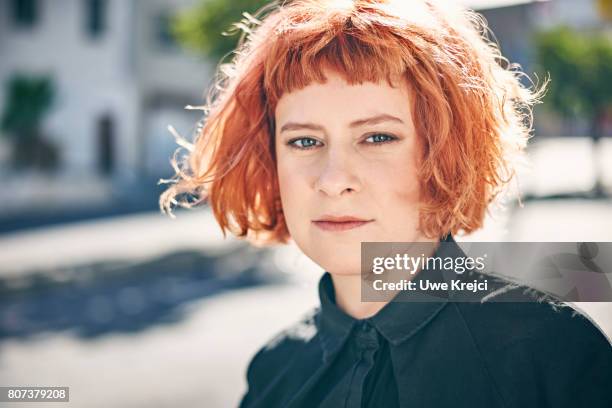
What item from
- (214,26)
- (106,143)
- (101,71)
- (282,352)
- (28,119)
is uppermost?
(101,71)

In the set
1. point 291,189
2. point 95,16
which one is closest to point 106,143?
point 95,16

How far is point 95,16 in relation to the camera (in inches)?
771

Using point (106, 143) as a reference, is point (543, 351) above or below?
below

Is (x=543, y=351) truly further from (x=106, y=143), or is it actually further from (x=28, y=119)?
(x=106, y=143)

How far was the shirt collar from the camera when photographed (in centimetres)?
137

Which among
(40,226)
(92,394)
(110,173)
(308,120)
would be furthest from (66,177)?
(308,120)

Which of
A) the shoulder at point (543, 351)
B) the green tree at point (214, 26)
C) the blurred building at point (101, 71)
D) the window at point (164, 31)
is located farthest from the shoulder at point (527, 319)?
the window at point (164, 31)

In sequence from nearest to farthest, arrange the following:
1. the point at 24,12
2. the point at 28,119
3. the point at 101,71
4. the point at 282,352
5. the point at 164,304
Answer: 1. the point at 282,352
2. the point at 164,304
3. the point at 28,119
4. the point at 101,71
5. the point at 24,12

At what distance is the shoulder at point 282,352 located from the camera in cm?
168

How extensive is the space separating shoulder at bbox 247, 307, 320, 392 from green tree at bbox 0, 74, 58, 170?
61.3ft

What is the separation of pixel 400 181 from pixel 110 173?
19.7 m

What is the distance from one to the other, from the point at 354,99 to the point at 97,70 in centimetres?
1965

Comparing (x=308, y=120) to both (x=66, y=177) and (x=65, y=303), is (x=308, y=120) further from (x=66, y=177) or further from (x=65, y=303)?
(x=66, y=177)

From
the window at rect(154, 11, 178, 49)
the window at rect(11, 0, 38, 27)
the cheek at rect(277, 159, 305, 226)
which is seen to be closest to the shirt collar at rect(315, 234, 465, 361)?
the cheek at rect(277, 159, 305, 226)
